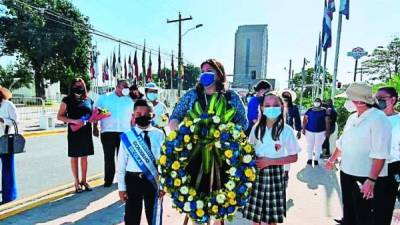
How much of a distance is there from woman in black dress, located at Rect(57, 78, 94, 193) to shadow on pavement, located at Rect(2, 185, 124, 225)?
474 millimetres

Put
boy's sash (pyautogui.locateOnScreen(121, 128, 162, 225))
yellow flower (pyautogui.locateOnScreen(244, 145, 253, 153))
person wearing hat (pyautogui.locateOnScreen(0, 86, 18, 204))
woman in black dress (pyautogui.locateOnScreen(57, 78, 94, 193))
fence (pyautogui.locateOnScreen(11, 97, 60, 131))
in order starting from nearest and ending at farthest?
yellow flower (pyautogui.locateOnScreen(244, 145, 253, 153)), boy's sash (pyautogui.locateOnScreen(121, 128, 162, 225)), person wearing hat (pyautogui.locateOnScreen(0, 86, 18, 204)), woman in black dress (pyautogui.locateOnScreen(57, 78, 94, 193)), fence (pyautogui.locateOnScreen(11, 97, 60, 131))

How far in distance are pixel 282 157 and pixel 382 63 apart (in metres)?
48.8

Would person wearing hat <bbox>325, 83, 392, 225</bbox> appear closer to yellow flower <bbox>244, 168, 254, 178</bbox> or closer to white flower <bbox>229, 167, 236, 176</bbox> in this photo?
yellow flower <bbox>244, 168, 254, 178</bbox>

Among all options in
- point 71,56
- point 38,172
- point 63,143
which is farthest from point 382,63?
point 38,172

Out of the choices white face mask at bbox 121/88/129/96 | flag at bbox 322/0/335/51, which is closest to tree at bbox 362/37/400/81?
flag at bbox 322/0/335/51

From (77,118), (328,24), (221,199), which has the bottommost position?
(221,199)

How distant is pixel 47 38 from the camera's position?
3700 centimetres

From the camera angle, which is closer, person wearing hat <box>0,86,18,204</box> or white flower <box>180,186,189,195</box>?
white flower <box>180,186,189,195</box>

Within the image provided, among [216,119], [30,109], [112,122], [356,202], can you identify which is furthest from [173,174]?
[30,109]

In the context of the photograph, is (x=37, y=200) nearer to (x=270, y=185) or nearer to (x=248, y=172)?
(x=270, y=185)

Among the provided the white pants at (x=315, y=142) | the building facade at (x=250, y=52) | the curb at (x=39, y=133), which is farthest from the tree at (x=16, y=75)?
the building facade at (x=250, y=52)

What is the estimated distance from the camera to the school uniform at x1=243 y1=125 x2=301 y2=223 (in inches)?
133

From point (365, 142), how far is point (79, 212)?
11.6ft

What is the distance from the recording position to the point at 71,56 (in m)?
39.4
